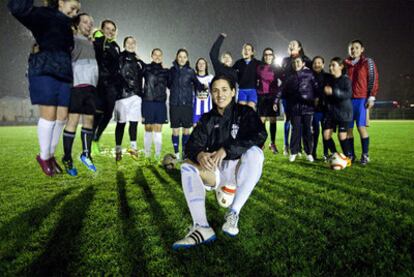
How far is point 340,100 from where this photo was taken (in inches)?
229

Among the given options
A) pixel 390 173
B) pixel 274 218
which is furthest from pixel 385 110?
pixel 274 218

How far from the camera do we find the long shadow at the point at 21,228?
1.95 meters

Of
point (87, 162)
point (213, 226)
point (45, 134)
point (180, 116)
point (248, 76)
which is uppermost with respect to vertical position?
point (248, 76)

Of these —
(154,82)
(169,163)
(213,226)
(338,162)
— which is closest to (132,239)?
(213,226)

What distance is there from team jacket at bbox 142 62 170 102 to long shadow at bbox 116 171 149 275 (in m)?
3.43

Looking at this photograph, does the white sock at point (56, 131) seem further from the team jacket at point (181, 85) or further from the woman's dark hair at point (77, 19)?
the team jacket at point (181, 85)

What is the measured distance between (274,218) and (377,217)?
101cm

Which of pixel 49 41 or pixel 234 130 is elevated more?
pixel 49 41

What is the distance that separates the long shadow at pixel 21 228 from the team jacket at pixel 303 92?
5377mm

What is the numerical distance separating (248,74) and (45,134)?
524 cm

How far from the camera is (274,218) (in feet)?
8.39

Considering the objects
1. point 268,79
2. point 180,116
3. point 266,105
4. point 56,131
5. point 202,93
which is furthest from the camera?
point 266,105

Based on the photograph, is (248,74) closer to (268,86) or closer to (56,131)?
(268,86)

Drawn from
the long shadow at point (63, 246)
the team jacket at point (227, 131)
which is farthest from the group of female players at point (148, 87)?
the long shadow at point (63, 246)
